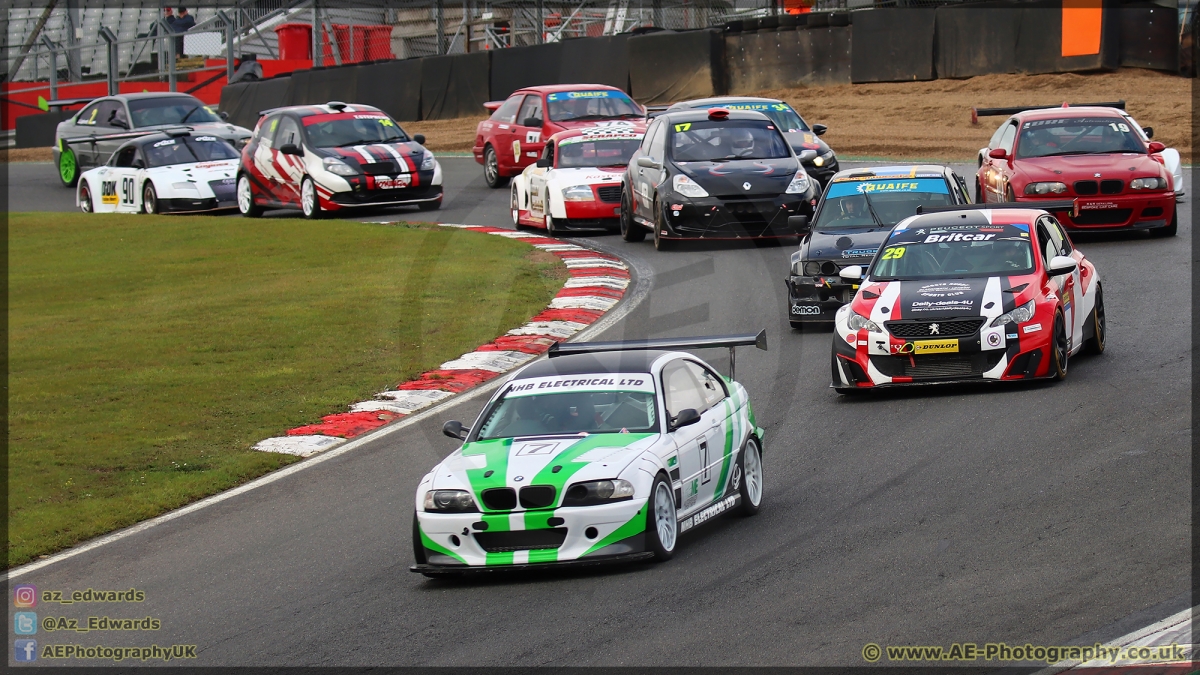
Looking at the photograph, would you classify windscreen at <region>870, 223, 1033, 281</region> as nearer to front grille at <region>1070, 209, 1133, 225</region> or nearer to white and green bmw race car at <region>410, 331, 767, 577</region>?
white and green bmw race car at <region>410, 331, 767, 577</region>

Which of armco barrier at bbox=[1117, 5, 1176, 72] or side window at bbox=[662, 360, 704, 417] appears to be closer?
side window at bbox=[662, 360, 704, 417]

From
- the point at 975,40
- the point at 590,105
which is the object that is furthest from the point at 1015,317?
the point at 975,40

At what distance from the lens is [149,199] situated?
26.2m

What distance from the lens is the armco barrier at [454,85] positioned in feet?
114

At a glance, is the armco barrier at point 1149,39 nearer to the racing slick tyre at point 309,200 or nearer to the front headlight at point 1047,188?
the front headlight at point 1047,188

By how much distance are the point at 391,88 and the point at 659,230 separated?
1949cm

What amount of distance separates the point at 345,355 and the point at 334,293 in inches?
126

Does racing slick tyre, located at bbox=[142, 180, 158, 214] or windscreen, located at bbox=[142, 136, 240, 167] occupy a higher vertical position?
windscreen, located at bbox=[142, 136, 240, 167]

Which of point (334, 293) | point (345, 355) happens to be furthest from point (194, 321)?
point (345, 355)

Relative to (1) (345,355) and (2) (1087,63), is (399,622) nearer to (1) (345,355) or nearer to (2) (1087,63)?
(1) (345,355)

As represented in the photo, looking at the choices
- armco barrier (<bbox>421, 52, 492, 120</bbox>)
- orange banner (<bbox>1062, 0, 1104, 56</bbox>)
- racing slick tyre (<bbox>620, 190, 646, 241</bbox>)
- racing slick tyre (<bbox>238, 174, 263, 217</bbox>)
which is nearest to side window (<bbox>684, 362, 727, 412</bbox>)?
racing slick tyre (<bbox>620, 190, 646, 241</bbox>)

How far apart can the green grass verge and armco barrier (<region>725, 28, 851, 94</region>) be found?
1169 cm

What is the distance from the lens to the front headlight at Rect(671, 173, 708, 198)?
59.6 ft

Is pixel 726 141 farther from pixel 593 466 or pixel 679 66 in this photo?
pixel 679 66
